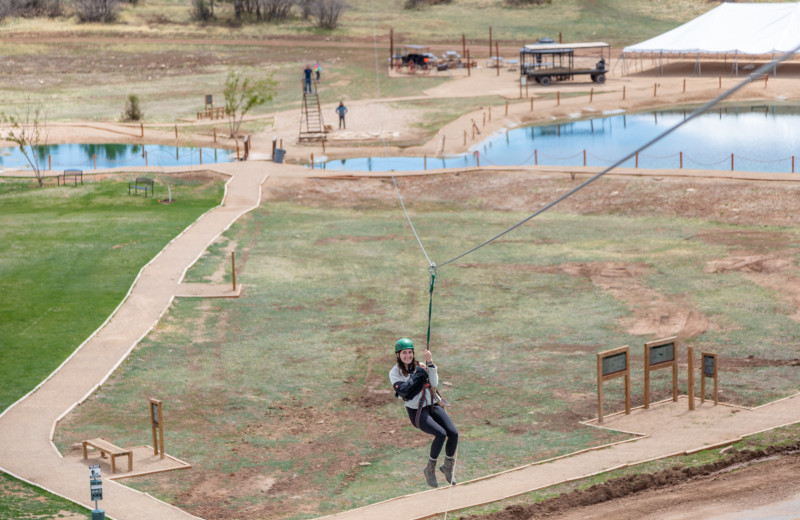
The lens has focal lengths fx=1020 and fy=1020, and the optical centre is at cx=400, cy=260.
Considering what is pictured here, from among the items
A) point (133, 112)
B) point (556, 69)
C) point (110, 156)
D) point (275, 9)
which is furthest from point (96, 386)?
point (275, 9)

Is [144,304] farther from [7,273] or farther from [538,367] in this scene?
[538,367]

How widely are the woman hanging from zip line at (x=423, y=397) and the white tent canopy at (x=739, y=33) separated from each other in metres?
66.2

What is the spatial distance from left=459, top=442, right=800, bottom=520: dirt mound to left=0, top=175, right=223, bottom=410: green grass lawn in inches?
526

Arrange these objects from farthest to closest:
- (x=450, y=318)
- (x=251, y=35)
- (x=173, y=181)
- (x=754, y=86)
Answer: (x=251, y=35), (x=754, y=86), (x=173, y=181), (x=450, y=318)

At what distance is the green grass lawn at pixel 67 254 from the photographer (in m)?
28.8

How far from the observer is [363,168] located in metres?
58.8

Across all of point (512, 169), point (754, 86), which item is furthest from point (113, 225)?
point (754, 86)

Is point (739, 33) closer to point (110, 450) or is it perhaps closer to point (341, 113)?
point (341, 113)

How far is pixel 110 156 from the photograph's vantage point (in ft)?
212

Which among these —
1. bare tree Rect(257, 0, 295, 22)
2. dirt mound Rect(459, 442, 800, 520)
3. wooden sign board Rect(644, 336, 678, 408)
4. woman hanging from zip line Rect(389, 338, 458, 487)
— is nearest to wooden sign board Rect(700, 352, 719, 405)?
wooden sign board Rect(644, 336, 678, 408)

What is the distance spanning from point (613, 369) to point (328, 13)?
90.7m

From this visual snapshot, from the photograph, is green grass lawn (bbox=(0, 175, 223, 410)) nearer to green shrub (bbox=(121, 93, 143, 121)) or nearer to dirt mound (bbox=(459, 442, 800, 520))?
dirt mound (bbox=(459, 442, 800, 520))

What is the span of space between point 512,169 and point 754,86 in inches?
1251

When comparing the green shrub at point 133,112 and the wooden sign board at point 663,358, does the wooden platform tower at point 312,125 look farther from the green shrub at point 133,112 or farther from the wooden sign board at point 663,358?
the wooden sign board at point 663,358
